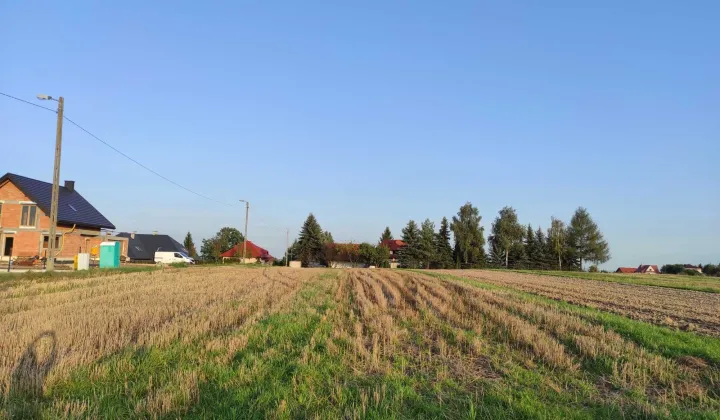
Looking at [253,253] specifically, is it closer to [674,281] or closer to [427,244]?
[427,244]

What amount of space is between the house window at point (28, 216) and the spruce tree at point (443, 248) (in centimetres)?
6179

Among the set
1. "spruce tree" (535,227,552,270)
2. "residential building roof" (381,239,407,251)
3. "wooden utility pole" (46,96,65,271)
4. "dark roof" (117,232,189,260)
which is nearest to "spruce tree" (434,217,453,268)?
"spruce tree" (535,227,552,270)

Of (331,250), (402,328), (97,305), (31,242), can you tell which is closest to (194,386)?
(402,328)

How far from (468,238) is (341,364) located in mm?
79680

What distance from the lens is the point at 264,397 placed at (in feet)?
17.0

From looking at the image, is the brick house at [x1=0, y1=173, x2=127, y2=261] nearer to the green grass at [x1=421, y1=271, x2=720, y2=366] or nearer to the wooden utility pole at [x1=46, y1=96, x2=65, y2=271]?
the wooden utility pole at [x1=46, y1=96, x2=65, y2=271]

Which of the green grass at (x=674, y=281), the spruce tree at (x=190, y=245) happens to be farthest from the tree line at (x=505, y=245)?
the spruce tree at (x=190, y=245)

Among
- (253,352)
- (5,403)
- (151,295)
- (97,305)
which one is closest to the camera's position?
(5,403)

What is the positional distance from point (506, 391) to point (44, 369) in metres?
5.88

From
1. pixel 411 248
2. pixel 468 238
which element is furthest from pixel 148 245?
pixel 468 238

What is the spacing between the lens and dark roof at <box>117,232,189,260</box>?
72.9 m

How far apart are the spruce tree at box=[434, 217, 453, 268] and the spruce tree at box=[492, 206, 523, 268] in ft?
31.0

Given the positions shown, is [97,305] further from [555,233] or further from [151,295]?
[555,233]

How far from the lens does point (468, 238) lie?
275 feet
